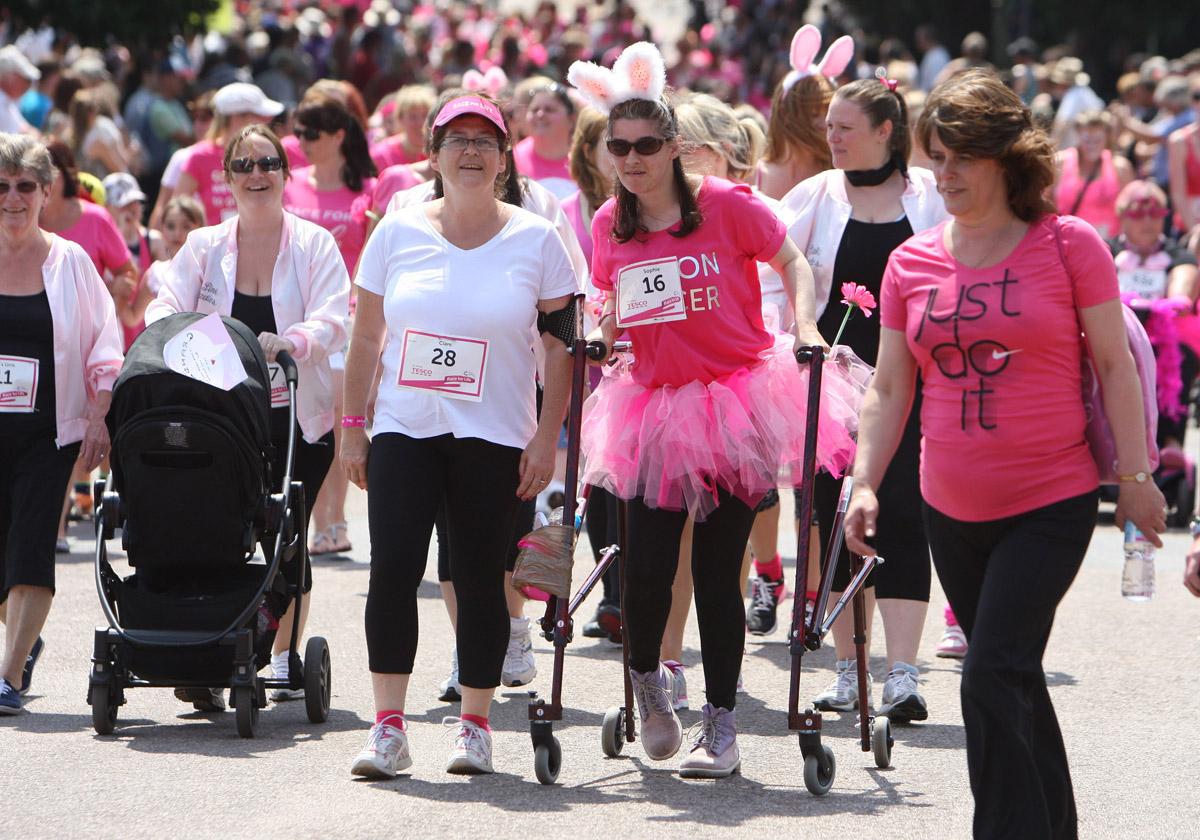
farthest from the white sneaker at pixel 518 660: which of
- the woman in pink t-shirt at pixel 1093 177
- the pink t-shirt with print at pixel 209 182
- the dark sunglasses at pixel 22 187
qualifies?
the woman in pink t-shirt at pixel 1093 177

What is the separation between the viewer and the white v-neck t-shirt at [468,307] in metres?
5.91

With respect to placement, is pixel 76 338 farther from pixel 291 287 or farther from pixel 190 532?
pixel 190 532

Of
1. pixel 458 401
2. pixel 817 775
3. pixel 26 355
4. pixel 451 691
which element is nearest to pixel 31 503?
pixel 26 355

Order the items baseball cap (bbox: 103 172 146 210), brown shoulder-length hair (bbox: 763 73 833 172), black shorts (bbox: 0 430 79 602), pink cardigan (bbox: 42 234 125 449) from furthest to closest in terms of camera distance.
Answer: baseball cap (bbox: 103 172 146 210)
brown shoulder-length hair (bbox: 763 73 833 172)
pink cardigan (bbox: 42 234 125 449)
black shorts (bbox: 0 430 79 602)

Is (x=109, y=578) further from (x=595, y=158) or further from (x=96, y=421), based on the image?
(x=595, y=158)

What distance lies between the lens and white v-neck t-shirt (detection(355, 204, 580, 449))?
5906mm

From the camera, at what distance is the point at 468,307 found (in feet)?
19.4

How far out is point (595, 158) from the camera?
335 inches

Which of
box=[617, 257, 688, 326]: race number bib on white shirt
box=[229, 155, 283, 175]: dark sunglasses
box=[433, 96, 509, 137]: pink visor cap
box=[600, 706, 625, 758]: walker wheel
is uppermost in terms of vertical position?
box=[229, 155, 283, 175]: dark sunglasses

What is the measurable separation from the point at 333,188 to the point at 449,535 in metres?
4.40

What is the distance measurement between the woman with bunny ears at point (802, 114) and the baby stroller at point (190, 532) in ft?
7.93

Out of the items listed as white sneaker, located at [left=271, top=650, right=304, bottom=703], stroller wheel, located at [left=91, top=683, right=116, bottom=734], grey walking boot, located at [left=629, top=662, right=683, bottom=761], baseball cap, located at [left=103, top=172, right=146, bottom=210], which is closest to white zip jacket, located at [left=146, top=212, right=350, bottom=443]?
white sneaker, located at [left=271, top=650, right=304, bottom=703]

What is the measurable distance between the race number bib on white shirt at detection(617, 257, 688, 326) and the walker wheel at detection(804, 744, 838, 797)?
52.8 inches

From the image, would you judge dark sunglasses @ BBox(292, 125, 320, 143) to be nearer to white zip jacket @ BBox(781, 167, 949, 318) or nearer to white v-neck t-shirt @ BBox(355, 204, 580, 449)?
white zip jacket @ BBox(781, 167, 949, 318)
